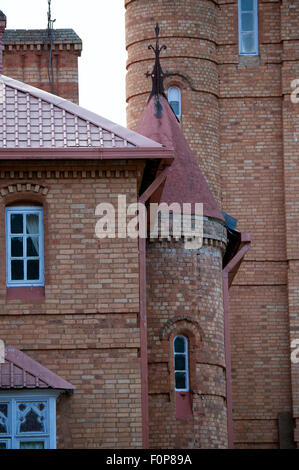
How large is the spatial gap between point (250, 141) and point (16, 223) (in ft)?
60.0

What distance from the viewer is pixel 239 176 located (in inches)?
1695

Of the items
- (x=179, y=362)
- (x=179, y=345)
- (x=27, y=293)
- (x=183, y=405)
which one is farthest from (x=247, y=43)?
(x=27, y=293)

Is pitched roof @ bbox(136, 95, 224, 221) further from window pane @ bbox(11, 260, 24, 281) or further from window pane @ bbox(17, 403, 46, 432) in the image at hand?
window pane @ bbox(17, 403, 46, 432)

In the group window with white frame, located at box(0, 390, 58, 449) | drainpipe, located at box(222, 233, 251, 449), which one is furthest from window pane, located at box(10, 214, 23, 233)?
drainpipe, located at box(222, 233, 251, 449)

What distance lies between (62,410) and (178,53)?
19.4 metres

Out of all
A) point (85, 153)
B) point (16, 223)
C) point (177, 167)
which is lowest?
point (16, 223)

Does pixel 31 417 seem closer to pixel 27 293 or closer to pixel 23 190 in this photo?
pixel 27 293

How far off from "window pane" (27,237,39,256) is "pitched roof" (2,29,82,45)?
14820 mm

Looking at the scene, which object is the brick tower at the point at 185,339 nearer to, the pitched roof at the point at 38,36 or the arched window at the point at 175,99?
the pitched roof at the point at 38,36

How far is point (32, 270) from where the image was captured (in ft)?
84.5

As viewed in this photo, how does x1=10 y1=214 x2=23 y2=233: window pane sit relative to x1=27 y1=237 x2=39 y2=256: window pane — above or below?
above

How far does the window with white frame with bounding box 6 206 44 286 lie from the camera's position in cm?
2569

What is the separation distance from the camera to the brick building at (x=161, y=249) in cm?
2516
